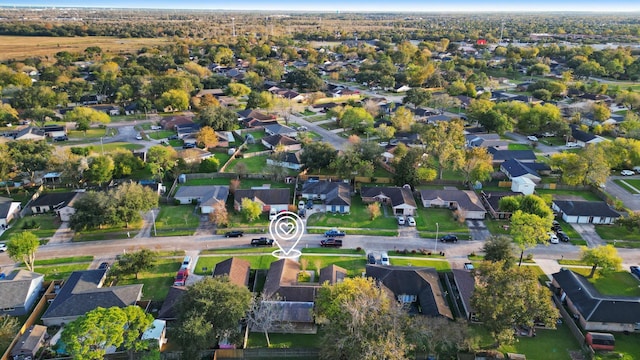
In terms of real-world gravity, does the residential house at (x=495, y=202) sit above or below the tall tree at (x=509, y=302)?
below

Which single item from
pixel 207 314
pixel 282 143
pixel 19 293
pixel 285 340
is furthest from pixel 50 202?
pixel 285 340

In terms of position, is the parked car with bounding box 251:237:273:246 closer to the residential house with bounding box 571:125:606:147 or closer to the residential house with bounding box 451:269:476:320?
the residential house with bounding box 451:269:476:320

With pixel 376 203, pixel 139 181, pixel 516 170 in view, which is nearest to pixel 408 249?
pixel 376 203

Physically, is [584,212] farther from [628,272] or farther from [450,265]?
[450,265]

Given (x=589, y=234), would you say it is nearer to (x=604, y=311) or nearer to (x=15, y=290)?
(x=604, y=311)

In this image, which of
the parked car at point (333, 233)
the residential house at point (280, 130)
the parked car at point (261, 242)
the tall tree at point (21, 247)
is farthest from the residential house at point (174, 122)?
the parked car at point (333, 233)

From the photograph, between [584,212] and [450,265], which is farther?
[584,212]

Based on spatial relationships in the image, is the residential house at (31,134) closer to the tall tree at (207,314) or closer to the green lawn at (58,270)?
the green lawn at (58,270)
